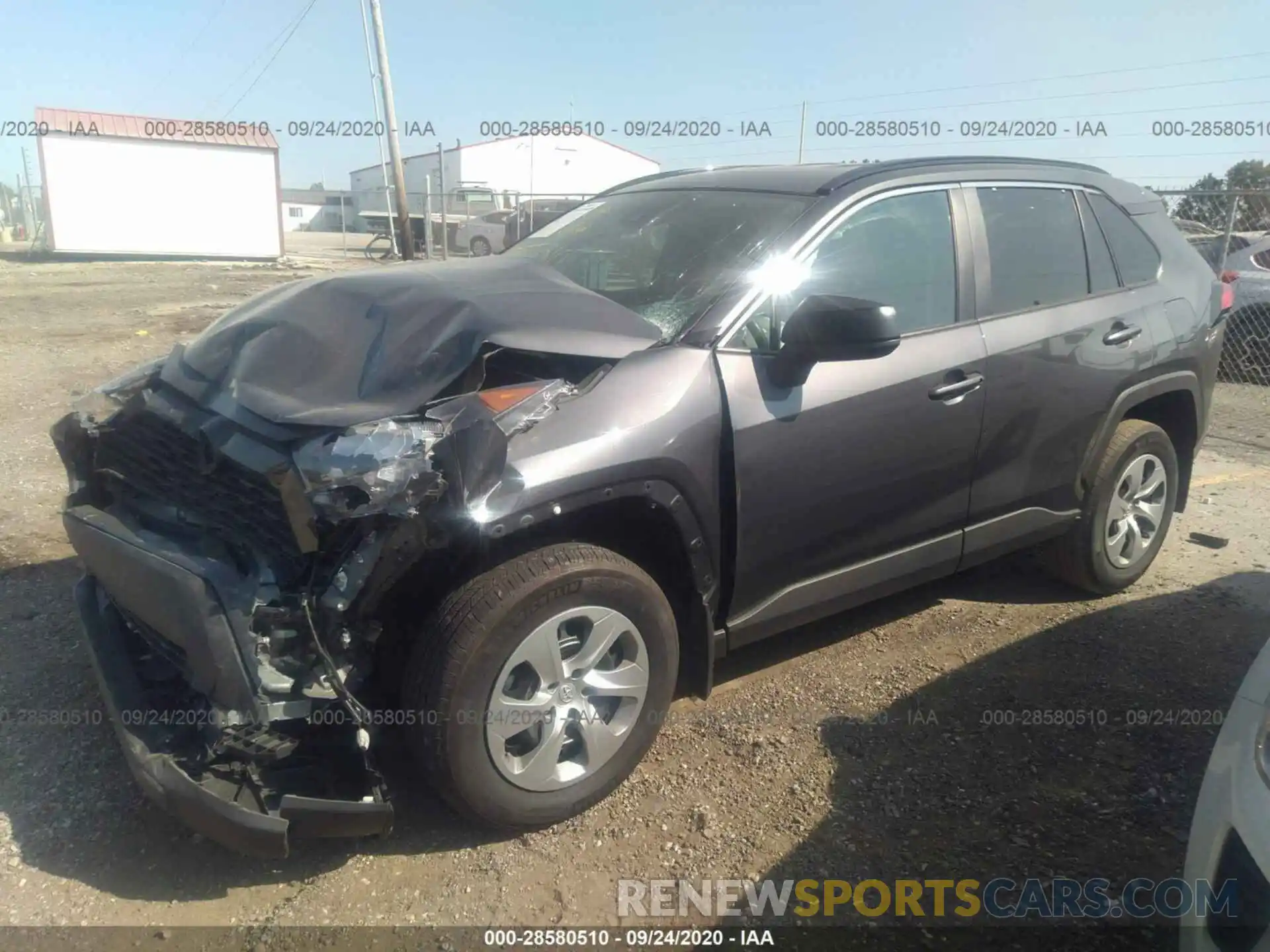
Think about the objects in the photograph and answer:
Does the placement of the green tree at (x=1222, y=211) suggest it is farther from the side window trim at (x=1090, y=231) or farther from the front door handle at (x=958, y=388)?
the front door handle at (x=958, y=388)

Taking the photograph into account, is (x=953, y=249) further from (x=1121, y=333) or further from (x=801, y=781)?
(x=801, y=781)

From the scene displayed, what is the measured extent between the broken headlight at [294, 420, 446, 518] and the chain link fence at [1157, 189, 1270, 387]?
899cm

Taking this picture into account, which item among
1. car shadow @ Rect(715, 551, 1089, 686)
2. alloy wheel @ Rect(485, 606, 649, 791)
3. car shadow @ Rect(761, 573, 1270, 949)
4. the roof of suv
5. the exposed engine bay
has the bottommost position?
car shadow @ Rect(761, 573, 1270, 949)

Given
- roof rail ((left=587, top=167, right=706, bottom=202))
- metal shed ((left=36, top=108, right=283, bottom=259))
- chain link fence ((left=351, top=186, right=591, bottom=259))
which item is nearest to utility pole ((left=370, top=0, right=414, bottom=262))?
chain link fence ((left=351, top=186, right=591, bottom=259))

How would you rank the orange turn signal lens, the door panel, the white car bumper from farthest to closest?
the door panel, the orange turn signal lens, the white car bumper

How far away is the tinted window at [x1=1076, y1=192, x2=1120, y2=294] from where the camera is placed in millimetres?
3910

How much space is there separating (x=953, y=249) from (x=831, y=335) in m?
1.01

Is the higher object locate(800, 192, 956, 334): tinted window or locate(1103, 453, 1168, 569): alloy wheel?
locate(800, 192, 956, 334): tinted window

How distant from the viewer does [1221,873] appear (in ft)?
6.13

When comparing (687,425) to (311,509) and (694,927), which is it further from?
(694,927)

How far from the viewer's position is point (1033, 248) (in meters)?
3.73

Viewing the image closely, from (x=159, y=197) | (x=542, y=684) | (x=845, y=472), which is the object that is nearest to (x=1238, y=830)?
(x=845, y=472)

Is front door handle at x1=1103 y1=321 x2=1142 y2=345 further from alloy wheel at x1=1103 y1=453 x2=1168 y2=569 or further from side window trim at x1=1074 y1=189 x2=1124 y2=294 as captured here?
alloy wheel at x1=1103 y1=453 x2=1168 y2=569

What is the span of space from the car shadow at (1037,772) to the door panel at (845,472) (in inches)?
20.6
